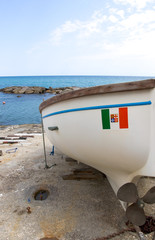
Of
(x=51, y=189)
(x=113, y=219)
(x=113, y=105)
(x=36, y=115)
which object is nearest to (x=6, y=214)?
(x=51, y=189)

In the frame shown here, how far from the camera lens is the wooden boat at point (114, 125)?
2080 mm

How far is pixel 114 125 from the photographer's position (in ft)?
7.25

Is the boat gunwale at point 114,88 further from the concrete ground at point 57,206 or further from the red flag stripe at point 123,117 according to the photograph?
the concrete ground at point 57,206

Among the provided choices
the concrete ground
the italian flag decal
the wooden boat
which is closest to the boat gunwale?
the wooden boat

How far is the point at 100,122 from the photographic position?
227 cm

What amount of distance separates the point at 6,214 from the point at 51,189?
97 centimetres

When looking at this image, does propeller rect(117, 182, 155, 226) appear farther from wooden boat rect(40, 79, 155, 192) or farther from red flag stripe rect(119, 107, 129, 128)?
red flag stripe rect(119, 107, 129, 128)

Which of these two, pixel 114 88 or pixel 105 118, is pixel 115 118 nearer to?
pixel 105 118

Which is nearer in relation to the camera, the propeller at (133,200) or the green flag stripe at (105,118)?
the green flag stripe at (105,118)

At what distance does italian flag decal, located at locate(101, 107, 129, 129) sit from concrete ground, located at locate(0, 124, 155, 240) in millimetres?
1534

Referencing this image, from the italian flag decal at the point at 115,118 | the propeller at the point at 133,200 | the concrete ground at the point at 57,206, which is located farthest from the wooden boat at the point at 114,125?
the concrete ground at the point at 57,206

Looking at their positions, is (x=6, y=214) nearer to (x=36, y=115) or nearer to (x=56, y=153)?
(x=56, y=153)

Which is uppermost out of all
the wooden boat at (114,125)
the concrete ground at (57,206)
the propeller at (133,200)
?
the wooden boat at (114,125)

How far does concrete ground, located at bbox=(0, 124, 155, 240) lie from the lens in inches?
98.8
